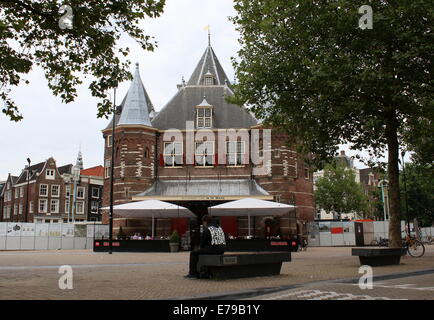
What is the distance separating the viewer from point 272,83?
20.1m

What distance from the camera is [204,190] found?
3691cm

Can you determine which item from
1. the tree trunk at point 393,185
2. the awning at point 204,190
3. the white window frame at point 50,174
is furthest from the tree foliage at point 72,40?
the white window frame at point 50,174

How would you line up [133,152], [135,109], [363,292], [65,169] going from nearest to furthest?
[363,292]
[133,152]
[135,109]
[65,169]

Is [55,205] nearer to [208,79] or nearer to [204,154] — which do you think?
[208,79]

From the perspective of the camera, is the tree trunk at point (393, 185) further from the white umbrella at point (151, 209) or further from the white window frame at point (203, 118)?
the white window frame at point (203, 118)

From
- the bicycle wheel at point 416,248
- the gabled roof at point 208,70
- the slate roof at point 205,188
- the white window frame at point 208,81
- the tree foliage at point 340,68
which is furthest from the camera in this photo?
the gabled roof at point 208,70

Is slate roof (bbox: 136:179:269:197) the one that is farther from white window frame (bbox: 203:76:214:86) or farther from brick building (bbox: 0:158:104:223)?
brick building (bbox: 0:158:104:223)

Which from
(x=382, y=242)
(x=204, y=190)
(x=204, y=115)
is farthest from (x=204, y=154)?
(x=382, y=242)

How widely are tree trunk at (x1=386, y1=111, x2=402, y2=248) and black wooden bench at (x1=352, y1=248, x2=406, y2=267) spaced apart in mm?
2779

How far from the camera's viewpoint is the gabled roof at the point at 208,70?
141 ft

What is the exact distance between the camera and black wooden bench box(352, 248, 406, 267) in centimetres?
1506

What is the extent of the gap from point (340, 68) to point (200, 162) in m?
23.0

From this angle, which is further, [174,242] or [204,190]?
[204,190]

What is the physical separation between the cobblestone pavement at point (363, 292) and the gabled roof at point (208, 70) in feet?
111
